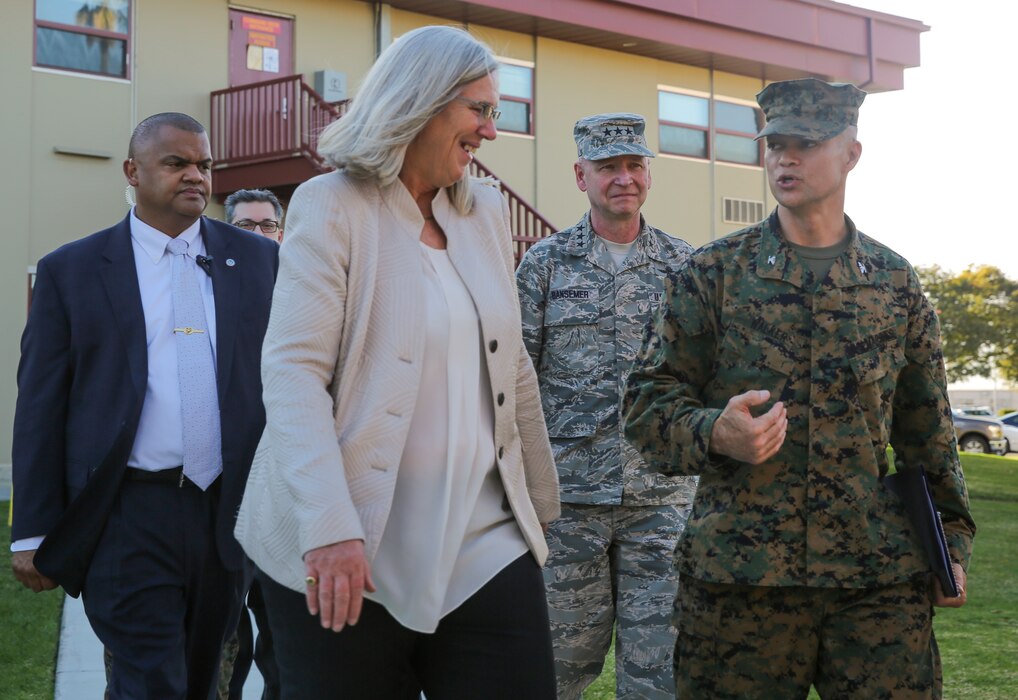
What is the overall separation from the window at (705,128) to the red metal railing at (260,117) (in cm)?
756

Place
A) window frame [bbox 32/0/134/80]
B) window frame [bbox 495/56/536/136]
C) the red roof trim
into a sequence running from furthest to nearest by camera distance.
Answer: window frame [bbox 495/56/536/136] → the red roof trim → window frame [bbox 32/0/134/80]

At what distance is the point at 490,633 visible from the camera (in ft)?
9.75

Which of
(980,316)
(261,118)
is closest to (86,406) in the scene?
(261,118)

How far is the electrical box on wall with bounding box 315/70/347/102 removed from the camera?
1805 centimetres

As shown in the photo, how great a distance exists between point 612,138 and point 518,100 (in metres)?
15.6

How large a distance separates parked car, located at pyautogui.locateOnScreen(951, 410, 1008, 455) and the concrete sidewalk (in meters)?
32.1

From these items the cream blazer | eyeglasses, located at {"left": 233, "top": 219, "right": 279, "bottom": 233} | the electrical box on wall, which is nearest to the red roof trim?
the electrical box on wall

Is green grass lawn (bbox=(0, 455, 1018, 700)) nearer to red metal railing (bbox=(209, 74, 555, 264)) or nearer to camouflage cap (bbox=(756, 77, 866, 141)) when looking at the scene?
camouflage cap (bbox=(756, 77, 866, 141))

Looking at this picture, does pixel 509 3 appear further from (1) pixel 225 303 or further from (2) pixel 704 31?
(1) pixel 225 303

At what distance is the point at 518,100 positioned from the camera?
68.6 feet

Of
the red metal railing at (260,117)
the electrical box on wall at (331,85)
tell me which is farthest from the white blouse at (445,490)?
the electrical box on wall at (331,85)

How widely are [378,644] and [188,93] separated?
51.0ft

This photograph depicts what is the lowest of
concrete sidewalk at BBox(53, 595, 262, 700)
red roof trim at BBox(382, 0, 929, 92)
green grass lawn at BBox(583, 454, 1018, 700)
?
green grass lawn at BBox(583, 454, 1018, 700)

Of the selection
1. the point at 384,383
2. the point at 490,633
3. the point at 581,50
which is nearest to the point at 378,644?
the point at 490,633
